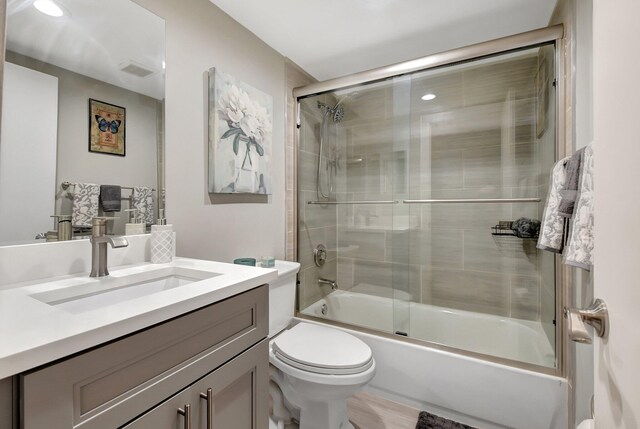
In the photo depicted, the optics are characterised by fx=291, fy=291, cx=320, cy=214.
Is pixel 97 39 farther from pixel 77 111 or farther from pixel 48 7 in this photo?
pixel 77 111

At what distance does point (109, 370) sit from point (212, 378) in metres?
0.27

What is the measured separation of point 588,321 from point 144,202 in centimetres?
145

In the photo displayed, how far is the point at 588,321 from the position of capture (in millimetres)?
490

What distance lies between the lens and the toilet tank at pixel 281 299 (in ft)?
5.15

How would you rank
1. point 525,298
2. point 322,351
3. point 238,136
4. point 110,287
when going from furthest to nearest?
1. point 525,298
2. point 238,136
3. point 322,351
4. point 110,287

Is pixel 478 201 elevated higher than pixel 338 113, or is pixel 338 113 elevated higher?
pixel 338 113

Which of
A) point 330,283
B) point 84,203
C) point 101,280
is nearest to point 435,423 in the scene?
point 330,283

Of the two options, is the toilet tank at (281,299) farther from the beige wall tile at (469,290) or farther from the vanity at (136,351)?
the beige wall tile at (469,290)

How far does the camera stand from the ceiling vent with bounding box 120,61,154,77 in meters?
1.20

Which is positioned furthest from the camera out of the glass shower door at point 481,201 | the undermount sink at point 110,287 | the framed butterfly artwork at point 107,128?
the glass shower door at point 481,201

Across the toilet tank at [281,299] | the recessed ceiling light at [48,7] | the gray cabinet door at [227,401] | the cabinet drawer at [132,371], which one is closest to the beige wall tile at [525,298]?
the toilet tank at [281,299]

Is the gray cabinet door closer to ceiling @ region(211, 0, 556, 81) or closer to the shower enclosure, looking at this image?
the shower enclosure

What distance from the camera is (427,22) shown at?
1745 millimetres

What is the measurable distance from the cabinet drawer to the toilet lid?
22.3 inches
